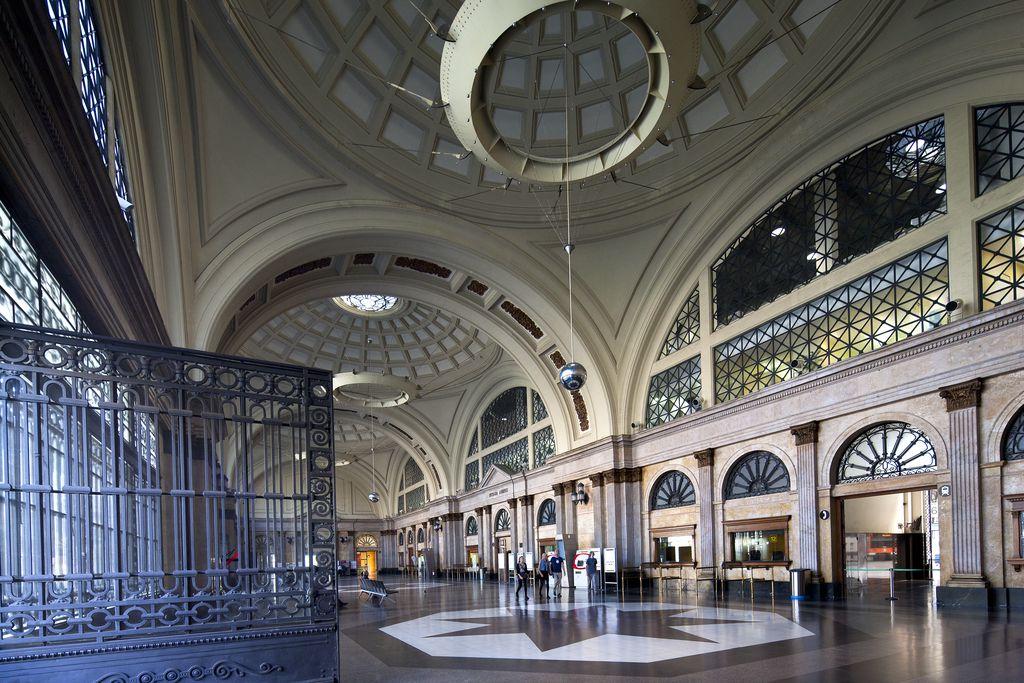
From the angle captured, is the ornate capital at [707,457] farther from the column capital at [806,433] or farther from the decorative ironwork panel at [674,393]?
the column capital at [806,433]

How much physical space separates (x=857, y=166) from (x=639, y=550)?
38.2ft

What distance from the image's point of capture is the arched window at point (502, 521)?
29283 millimetres

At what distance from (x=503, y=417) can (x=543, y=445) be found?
4.09 m

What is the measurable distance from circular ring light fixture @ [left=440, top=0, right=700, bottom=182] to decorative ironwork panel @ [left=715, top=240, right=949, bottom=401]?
21.2ft

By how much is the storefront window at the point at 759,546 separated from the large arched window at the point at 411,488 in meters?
25.1

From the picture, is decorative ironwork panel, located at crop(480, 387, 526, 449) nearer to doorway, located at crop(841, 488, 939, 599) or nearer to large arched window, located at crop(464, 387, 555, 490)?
large arched window, located at crop(464, 387, 555, 490)

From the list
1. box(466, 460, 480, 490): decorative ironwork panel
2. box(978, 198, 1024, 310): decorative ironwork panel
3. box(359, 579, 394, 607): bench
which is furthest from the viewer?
box(466, 460, 480, 490): decorative ironwork panel

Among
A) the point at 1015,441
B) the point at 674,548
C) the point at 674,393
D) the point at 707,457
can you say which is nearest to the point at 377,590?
the point at 674,548

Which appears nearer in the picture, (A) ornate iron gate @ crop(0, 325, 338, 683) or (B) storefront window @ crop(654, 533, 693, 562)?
(A) ornate iron gate @ crop(0, 325, 338, 683)

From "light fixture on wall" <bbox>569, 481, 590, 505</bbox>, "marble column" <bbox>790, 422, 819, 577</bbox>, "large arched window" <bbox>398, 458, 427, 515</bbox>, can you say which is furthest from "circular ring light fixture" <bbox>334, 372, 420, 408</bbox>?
"marble column" <bbox>790, 422, 819, 577</bbox>

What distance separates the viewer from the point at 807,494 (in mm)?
14211

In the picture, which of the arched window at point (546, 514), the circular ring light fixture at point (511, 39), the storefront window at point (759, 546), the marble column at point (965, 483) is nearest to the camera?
the circular ring light fixture at point (511, 39)

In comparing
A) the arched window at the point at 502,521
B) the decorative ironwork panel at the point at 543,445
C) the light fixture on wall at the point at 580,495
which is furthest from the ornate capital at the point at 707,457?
the arched window at the point at 502,521

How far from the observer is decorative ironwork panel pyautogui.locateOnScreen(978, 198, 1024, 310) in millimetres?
10820
